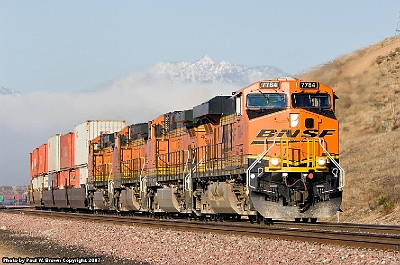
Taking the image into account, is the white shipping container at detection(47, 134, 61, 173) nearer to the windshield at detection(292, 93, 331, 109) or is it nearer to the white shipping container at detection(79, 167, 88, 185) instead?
the white shipping container at detection(79, 167, 88, 185)

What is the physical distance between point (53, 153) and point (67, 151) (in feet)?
13.1

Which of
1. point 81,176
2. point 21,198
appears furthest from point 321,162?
point 21,198

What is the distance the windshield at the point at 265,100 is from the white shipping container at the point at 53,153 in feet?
95.7

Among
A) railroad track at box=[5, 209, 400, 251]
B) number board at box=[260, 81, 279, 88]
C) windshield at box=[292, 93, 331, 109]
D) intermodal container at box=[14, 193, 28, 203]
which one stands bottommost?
railroad track at box=[5, 209, 400, 251]

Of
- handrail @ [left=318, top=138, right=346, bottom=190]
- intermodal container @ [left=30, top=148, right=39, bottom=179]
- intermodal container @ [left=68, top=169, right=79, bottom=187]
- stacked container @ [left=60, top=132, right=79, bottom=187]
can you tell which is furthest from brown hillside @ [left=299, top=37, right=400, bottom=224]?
intermodal container @ [left=30, top=148, right=39, bottom=179]

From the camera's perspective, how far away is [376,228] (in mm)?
19625

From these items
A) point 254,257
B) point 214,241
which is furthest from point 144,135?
point 254,257

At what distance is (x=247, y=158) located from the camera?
834 inches

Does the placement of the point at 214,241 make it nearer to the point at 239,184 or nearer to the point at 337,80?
the point at 239,184

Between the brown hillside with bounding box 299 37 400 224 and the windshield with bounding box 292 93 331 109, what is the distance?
5125 mm

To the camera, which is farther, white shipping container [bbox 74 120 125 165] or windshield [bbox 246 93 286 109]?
white shipping container [bbox 74 120 125 165]

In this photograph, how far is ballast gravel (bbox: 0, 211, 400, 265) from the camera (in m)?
13.7

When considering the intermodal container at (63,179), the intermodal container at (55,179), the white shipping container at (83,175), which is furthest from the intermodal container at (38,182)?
the white shipping container at (83,175)

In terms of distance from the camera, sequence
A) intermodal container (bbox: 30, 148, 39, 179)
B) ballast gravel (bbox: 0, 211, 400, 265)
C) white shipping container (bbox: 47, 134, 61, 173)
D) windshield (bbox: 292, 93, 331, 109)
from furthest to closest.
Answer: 1. intermodal container (bbox: 30, 148, 39, 179)
2. white shipping container (bbox: 47, 134, 61, 173)
3. windshield (bbox: 292, 93, 331, 109)
4. ballast gravel (bbox: 0, 211, 400, 265)
